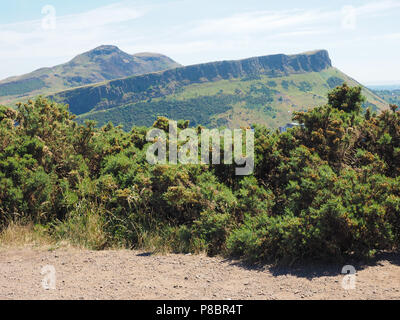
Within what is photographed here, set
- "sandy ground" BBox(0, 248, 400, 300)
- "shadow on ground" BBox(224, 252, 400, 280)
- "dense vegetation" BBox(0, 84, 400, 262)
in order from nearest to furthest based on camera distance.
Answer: "sandy ground" BBox(0, 248, 400, 300) < "shadow on ground" BBox(224, 252, 400, 280) < "dense vegetation" BBox(0, 84, 400, 262)

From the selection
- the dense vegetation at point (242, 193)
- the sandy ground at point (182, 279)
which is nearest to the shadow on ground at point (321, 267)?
the sandy ground at point (182, 279)

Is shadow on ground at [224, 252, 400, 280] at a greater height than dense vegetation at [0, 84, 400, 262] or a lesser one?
lesser

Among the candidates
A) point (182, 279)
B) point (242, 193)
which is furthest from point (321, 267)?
point (182, 279)

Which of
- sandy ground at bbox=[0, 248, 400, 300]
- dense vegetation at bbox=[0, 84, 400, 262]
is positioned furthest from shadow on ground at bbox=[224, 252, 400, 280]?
dense vegetation at bbox=[0, 84, 400, 262]

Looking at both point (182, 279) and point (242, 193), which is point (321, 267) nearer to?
point (242, 193)

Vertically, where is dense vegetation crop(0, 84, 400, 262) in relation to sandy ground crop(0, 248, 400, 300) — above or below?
above

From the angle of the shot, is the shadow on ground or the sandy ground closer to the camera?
the sandy ground

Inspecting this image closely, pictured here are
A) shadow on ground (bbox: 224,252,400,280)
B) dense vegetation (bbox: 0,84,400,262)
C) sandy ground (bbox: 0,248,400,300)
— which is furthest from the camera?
dense vegetation (bbox: 0,84,400,262)

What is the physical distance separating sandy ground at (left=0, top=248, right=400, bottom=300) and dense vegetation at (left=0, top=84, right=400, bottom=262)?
11.4 inches

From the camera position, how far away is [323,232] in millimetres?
4348

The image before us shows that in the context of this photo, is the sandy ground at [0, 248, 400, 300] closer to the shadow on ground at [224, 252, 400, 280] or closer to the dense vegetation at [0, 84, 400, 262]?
the shadow on ground at [224, 252, 400, 280]

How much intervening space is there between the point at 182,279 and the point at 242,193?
164 centimetres

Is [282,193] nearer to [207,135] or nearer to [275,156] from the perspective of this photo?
[275,156]

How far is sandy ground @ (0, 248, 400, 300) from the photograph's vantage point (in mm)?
3824
